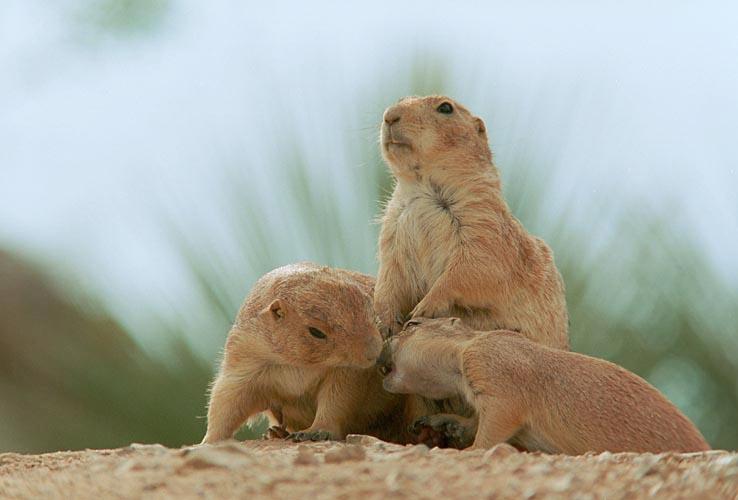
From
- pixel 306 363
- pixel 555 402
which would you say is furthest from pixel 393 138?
pixel 555 402

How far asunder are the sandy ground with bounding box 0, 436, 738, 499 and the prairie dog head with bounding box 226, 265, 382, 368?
2.71 feet

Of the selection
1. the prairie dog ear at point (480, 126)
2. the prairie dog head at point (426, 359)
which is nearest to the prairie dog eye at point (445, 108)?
the prairie dog ear at point (480, 126)

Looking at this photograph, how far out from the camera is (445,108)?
4820 millimetres

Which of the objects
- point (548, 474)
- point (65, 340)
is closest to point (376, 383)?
point (548, 474)

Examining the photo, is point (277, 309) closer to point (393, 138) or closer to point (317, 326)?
point (317, 326)

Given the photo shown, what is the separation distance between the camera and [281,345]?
4.21 meters

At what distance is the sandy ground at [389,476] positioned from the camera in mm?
2775

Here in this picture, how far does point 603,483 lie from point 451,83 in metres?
5.03

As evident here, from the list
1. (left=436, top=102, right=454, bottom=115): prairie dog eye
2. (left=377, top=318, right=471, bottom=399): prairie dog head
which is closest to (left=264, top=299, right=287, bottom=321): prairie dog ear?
(left=377, top=318, right=471, bottom=399): prairie dog head

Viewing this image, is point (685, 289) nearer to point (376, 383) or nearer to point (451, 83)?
point (451, 83)

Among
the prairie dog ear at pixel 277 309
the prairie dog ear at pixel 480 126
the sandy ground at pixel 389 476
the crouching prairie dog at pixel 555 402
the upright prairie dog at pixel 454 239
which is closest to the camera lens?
the sandy ground at pixel 389 476

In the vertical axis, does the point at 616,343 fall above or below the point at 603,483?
below

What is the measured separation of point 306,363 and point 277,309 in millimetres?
226

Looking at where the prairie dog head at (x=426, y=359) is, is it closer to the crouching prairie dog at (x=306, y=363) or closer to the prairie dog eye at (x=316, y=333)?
the crouching prairie dog at (x=306, y=363)
